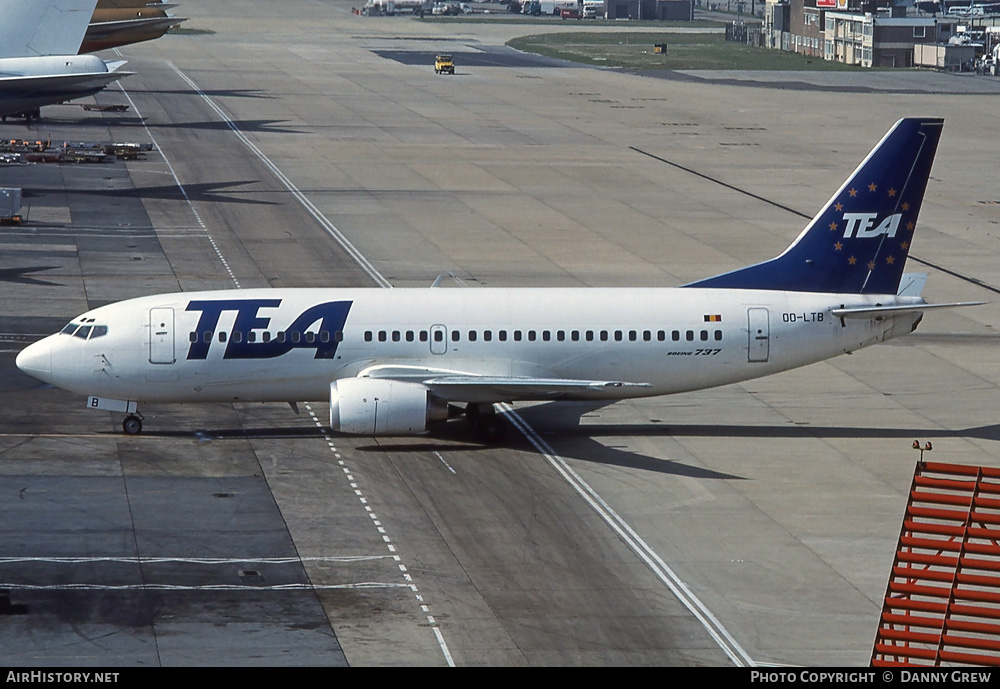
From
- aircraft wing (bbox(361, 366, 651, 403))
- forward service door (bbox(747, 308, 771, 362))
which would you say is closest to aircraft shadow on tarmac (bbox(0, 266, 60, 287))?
aircraft wing (bbox(361, 366, 651, 403))

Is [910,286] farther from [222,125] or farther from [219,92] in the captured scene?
[219,92]

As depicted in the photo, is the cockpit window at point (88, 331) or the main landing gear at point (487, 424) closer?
the cockpit window at point (88, 331)

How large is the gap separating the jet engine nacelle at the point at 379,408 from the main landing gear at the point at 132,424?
19.0ft

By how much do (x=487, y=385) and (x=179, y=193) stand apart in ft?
156

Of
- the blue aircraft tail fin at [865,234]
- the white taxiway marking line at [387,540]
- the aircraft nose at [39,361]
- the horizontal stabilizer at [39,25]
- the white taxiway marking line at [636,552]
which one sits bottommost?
the white taxiway marking line at [636,552]

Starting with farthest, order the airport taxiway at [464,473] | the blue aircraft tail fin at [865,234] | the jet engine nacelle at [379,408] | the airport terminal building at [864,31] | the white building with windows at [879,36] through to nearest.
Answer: the airport terminal building at [864,31] → the white building with windows at [879,36] → the blue aircraft tail fin at [865,234] → the jet engine nacelle at [379,408] → the airport taxiway at [464,473]

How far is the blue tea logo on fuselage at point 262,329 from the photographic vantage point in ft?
128

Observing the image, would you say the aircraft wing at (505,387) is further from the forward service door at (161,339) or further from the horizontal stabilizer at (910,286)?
the horizontal stabilizer at (910,286)

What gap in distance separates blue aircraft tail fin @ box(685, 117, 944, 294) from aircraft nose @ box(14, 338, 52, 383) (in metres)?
18.1

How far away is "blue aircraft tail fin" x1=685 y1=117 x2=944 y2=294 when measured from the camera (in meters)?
41.5

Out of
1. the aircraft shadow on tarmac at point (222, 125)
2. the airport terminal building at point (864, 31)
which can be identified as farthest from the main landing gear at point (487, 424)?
the airport terminal building at point (864, 31)

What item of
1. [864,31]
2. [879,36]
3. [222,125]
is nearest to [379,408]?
[222,125]

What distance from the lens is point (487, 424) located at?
4006cm
